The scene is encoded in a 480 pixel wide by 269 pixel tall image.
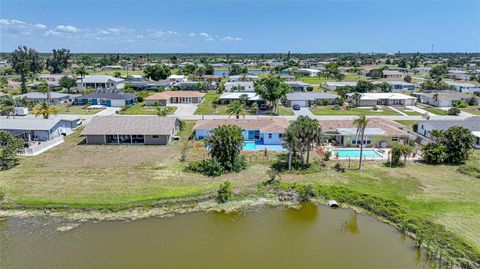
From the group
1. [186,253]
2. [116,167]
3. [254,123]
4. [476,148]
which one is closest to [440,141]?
[476,148]

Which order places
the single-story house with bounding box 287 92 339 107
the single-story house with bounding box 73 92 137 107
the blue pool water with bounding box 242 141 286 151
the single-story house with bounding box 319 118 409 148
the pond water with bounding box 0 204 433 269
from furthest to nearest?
1. the single-story house with bounding box 73 92 137 107
2. the single-story house with bounding box 287 92 339 107
3. the single-story house with bounding box 319 118 409 148
4. the blue pool water with bounding box 242 141 286 151
5. the pond water with bounding box 0 204 433 269

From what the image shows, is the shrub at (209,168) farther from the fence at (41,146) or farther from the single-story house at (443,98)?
the single-story house at (443,98)

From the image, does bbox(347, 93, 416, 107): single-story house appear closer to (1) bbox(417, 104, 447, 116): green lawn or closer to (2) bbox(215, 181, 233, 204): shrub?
(1) bbox(417, 104, 447, 116): green lawn

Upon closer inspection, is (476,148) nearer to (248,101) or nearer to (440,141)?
(440,141)

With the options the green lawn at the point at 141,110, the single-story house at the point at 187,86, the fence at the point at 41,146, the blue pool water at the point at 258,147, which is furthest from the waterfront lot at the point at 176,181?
the single-story house at the point at 187,86

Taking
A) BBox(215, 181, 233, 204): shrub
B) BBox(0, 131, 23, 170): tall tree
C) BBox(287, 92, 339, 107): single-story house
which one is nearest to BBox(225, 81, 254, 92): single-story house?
BBox(287, 92, 339, 107): single-story house

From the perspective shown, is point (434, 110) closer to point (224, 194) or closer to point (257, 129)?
point (257, 129)
